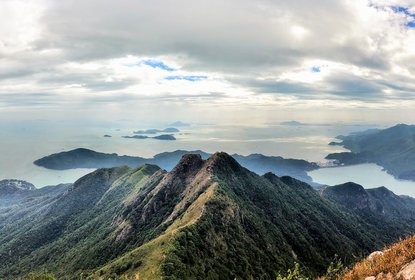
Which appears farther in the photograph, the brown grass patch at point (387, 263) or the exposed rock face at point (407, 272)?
the brown grass patch at point (387, 263)

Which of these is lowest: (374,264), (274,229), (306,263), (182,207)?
(306,263)

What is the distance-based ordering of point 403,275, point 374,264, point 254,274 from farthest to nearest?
point 254,274 → point 374,264 → point 403,275

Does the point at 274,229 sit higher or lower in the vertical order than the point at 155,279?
lower

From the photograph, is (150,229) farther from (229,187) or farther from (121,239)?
(229,187)

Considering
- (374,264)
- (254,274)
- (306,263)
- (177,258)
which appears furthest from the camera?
(306,263)

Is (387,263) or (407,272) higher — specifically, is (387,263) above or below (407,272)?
below

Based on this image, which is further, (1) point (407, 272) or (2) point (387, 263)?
(2) point (387, 263)

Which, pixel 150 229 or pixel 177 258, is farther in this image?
pixel 150 229

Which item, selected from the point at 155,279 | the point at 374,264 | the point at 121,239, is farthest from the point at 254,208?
the point at 374,264

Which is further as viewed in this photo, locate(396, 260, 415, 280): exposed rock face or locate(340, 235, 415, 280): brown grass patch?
locate(340, 235, 415, 280): brown grass patch

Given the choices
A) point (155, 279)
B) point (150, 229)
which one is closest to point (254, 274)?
point (155, 279)
